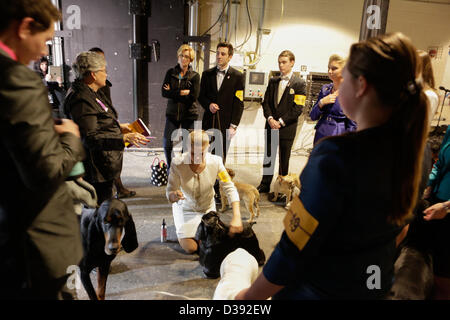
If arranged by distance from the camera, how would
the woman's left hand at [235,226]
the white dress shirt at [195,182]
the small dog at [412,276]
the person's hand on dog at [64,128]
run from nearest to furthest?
the person's hand on dog at [64,128]
the small dog at [412,276]
the woman's left hand at [235,226]
the white dress shirt at [195,182]

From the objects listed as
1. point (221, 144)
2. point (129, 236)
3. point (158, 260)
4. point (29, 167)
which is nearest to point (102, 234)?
point (129, 236)

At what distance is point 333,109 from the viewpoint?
3.04 metres

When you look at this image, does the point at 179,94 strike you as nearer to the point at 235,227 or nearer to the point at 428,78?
the point at 235,227

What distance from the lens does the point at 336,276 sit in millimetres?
812

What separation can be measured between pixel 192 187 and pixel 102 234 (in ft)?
3.32

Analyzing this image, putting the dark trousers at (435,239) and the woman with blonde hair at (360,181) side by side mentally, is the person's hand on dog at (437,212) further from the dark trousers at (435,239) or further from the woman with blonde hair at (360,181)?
the woman with blonde hair at (360,181)

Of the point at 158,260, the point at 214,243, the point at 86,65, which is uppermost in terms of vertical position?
the point at 86,65

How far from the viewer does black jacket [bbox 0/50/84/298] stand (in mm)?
785

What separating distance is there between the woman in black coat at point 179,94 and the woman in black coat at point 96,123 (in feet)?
5.08

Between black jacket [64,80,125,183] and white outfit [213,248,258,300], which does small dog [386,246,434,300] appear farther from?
black jacket [64,80,125,183]

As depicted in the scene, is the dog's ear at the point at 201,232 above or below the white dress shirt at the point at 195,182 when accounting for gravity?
below

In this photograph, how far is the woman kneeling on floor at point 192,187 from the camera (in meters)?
2.70

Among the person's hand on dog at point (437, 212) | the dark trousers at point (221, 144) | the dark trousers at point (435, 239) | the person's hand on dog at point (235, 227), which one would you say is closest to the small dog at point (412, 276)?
the dark trousers at point (435, 239)
